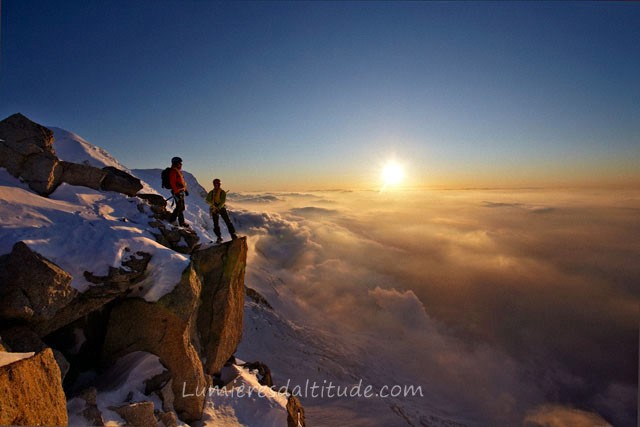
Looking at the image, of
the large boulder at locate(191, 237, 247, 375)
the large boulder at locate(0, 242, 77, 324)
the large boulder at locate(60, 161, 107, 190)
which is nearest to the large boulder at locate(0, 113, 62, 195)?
the large boulder at locate(60, 161, 107, 190)

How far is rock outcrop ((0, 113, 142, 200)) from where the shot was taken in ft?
38.9

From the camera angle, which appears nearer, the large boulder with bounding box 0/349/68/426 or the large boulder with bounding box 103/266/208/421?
the large boulder with bounding box 0/349/68/426

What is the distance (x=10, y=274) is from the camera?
7.62 metres

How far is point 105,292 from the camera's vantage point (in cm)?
936

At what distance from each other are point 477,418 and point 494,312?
13092 centimetres

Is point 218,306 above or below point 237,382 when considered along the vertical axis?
above

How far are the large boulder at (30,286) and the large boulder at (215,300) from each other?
5.58 m

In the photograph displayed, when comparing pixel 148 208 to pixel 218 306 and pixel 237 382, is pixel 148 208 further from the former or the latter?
pixel 237 382

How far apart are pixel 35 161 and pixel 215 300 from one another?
10021 millimetres

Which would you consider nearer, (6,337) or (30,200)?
(6,337)

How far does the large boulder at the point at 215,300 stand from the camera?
45.6 ft

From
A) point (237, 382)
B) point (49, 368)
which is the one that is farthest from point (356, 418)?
point (49, 368)

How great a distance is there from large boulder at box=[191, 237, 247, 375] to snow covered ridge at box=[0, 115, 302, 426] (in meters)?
0.05

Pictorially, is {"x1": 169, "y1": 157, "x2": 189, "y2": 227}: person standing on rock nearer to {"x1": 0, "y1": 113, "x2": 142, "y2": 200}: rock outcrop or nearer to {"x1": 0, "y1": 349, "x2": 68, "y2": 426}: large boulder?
{"x1": 0, "y1": 113, "x2": 142, "y2": 200}: rock outcrop
